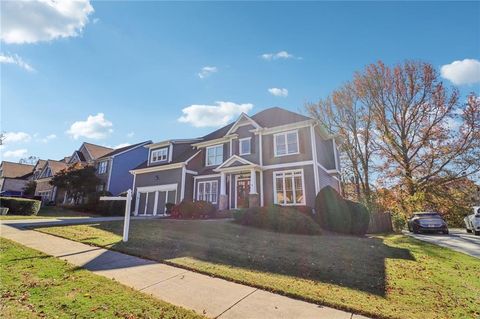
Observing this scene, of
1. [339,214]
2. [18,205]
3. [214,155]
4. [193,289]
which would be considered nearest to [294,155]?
[339,214]

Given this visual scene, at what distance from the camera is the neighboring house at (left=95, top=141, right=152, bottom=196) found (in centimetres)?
→ 3041

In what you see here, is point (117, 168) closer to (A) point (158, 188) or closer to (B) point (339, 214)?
(A) point (158, 188)

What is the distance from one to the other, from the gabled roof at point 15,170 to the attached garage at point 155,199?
39.7m

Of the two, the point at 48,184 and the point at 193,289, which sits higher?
the point at 48,184

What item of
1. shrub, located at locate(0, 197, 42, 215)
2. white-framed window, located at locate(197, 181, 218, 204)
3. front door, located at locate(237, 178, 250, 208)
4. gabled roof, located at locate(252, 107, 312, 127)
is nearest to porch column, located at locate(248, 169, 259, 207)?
front door, located at locate(237, 178, 250, 208)

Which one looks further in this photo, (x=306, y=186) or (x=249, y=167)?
(x=249, y=167)

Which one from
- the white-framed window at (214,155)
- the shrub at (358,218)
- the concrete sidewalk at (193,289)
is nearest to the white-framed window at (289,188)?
the shrub at (358,218)

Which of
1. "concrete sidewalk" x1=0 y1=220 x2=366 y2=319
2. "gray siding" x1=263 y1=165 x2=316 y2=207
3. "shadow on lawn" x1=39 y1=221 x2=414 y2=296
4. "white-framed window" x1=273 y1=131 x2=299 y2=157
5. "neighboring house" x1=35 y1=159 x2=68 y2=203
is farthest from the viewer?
"neighboring house" x1=35 y1=159 x2=68 y2=203

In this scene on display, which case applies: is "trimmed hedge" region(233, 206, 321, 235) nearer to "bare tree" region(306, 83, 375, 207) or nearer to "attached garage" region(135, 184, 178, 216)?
"attached garage" region(135, 184, 178, 216)

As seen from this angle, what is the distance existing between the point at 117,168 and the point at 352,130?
28020mm

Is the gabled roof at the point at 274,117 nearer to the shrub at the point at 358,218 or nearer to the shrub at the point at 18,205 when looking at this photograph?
the shrub at the point at 358,218

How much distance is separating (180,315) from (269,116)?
19332 millimetres

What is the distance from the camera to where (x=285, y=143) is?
18.7 m

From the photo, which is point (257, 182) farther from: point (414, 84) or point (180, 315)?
point (414, 84)
